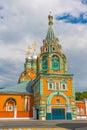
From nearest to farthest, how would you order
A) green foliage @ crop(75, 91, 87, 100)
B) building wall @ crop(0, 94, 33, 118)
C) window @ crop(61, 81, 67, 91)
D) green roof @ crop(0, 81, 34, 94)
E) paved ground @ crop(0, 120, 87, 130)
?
paved ground @ crop(0, 120, 87, 130) → window @ crop(61, 81, 67, 91) → building wall @ crop(0, 94, 33, 118) → green roof @ crop(0, 81, 34, 94) → green foliage @ crop(75, 91, 87, 100)

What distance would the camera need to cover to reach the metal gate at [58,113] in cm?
4027

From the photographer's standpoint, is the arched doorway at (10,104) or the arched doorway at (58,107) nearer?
the arched doorway at (58,107)

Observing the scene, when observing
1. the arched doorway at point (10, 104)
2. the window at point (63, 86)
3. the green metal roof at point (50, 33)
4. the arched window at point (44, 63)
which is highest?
the green metal roof at point (50, 33)

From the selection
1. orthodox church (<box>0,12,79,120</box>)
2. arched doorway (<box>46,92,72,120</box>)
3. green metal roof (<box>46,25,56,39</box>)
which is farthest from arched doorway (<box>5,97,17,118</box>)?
green metal roof (<box>46,25,56,39</box>)

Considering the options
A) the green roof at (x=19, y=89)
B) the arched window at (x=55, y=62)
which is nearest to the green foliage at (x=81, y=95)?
the green roof at (x=19, y=89)

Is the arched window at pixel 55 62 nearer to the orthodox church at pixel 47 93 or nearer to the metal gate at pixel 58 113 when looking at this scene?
the orthodox church at pixel 47 93

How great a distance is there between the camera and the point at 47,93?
4147 cm

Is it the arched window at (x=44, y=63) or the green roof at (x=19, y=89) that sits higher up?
the arched window at (x=44, y=63)

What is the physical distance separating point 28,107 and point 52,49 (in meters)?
14.1

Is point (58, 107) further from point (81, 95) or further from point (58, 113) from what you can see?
point (81, 95)

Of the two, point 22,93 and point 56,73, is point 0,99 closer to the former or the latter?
point 22,93

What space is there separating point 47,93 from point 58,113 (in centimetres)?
437

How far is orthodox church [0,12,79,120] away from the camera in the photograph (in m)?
40.8

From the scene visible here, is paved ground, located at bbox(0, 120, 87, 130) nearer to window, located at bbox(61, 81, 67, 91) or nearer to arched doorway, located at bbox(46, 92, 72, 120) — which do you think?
arched doorway, located at bbox(46, 92, 72, 120)
